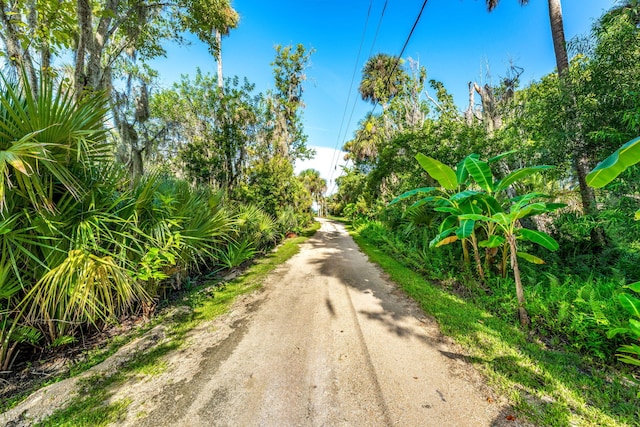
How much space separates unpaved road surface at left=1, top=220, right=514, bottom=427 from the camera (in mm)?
1876

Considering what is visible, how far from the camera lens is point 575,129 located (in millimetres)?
4363

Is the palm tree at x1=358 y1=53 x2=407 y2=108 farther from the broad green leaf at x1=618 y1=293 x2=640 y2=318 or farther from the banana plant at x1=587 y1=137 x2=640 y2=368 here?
the broad green leaf at x1=618 y1=293 x2=640 y2=318

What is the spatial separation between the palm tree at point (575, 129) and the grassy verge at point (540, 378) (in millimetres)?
2521

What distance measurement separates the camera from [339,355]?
269 cm

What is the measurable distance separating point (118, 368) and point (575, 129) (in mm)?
8116

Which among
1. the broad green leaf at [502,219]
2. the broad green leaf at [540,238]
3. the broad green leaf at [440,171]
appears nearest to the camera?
the broad green leaf at [502,219]

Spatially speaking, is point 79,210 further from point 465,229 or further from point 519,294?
point 519,294

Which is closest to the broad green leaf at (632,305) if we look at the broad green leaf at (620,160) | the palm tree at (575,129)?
the broad green leaf at (620,160)

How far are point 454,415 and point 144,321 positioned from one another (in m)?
4.19

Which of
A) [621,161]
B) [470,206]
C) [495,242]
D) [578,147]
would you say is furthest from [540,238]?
[578,147]

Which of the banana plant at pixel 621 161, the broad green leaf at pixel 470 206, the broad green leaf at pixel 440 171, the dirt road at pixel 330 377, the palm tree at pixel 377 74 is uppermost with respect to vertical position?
the palm tree at pixel 377 74

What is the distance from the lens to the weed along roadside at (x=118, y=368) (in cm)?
184

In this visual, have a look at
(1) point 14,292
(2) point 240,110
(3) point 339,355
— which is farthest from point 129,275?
(2) point 240,110

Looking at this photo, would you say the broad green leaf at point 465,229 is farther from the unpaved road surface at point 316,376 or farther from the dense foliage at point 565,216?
the unpaved road surface at point 316,376
